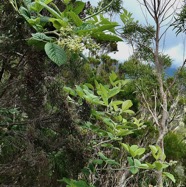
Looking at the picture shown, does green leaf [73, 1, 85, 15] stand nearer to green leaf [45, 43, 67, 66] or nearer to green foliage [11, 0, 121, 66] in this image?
green foliage [11, 0, 121, 66]

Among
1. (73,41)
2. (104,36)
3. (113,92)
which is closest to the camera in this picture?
(73,41)

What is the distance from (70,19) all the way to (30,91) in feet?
0.92

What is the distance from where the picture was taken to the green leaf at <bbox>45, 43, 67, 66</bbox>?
1.11 m

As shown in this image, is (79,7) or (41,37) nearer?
(41,37)

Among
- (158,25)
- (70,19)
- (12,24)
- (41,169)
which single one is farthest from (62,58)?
(158,25)

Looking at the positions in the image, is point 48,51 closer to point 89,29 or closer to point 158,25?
point 89,29

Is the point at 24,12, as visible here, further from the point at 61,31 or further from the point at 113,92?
the point at 113,92

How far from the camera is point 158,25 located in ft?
14.0

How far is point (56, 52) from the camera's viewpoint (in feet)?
3.68

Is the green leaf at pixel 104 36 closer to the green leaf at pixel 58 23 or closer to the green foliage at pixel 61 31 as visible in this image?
the green foliage at pixel 61 31

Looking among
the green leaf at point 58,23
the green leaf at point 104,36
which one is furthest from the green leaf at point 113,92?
the green leaf at point 58,23

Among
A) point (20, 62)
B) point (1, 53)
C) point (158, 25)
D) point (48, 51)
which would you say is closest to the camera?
point (48, 51)

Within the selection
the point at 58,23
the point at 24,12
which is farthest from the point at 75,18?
the point at 24,12

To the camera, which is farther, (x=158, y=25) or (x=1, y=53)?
(x=158, y=25)
